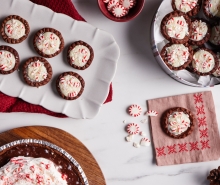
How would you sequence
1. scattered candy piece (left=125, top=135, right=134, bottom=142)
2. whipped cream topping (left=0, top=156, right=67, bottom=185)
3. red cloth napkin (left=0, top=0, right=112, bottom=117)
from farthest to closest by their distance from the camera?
1. scattered candy piece (left=125, top=135, right=134, bottom=142)
2. red cloth napkin (left=0, top=0, right=112, bottom=117)
3. whipped cream topping (left=0, top=156, right=67, bottom=185)

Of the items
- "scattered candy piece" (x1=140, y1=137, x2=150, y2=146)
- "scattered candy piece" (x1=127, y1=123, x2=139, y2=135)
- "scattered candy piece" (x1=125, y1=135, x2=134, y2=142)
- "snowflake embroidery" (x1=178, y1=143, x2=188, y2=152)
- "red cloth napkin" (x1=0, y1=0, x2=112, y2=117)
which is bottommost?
"snowflake embroidery" (x1=178, y1=143, x2=188, y2=152)

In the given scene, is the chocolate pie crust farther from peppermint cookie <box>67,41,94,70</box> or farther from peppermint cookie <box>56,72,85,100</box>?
peppermint cookie <box>67,41,94,70</box>

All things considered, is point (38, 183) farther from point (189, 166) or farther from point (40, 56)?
point (189, 166)

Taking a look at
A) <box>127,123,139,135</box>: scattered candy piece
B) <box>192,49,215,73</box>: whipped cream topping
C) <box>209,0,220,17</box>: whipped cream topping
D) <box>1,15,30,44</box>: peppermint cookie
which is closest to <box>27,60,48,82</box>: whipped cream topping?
<box>1,15,30,44</box>: peppermint cookie

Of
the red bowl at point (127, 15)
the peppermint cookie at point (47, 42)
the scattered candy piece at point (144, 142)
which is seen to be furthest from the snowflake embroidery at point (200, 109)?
the peppermint cookie at point (47, 42)

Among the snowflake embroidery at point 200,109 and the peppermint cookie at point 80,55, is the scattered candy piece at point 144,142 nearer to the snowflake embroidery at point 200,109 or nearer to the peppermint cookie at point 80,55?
the snowflake embroidery at point 200,109

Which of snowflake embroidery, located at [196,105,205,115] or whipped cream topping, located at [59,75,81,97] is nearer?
whipped cream topping, located at [59,75,81,97]

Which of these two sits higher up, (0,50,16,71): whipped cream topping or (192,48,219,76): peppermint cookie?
(0,50,16,71): whipped cream topping

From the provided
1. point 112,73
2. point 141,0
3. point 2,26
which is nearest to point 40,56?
point 2,26
